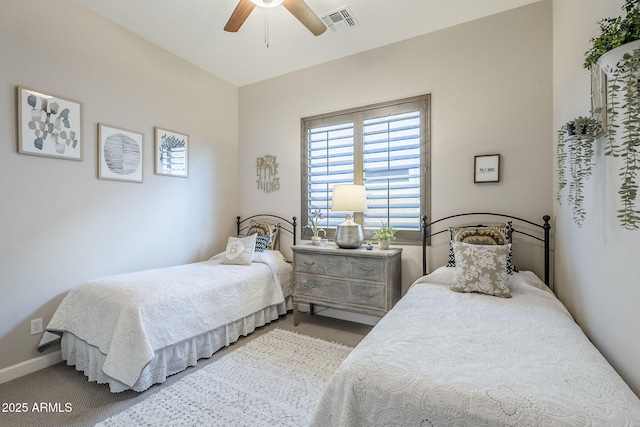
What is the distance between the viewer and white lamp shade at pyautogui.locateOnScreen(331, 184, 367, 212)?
2980 mm

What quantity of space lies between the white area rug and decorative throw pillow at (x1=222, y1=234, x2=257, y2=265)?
90 cm

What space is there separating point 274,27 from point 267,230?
7.37ft

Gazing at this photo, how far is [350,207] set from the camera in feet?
9.75

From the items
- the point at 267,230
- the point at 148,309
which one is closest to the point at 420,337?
the point at 148,309

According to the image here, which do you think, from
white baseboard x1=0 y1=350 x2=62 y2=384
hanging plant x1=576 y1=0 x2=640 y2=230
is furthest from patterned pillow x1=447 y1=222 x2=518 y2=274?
white baseboard x1=0 y1=350 x2=62 y2=384

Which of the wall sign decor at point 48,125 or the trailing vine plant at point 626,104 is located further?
the wall sign decor at point 48,125

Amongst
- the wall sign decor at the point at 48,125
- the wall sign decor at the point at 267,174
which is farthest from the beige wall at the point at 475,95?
the wall sign decor at the point at 48,125

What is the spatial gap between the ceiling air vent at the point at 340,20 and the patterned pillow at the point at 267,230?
233 centimetres

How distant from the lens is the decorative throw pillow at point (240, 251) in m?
3.25

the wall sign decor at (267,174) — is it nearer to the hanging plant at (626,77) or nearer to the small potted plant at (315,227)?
the small potted plant at (315,227)

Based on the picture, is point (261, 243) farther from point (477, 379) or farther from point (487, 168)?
point (477, 379)

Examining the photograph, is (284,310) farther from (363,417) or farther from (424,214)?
(363,417)

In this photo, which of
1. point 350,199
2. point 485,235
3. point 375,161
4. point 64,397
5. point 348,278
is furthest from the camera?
point 375,161

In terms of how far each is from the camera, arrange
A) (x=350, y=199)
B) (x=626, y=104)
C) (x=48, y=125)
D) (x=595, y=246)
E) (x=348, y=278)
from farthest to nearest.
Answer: (x=350, y=199) < (x=348, y=278) < (x=48, y=125) < (x=595, y=246) < (x=626, y=104)
